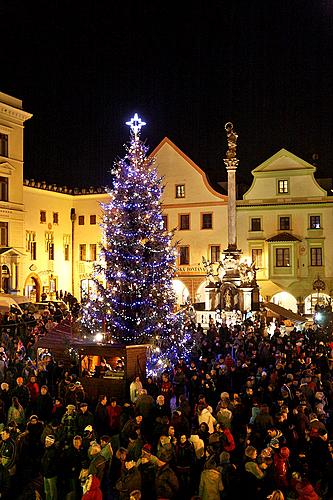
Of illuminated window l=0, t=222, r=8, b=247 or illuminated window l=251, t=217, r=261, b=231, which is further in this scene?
illuminated window l=251, t=217, r=261, b=231

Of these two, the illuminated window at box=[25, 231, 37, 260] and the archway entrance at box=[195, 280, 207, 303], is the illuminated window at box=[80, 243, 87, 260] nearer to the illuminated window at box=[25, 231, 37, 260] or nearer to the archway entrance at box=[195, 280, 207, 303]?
the illuminated window at box=[25, 231, 37, 260]

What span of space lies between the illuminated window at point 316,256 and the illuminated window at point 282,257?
5.57ft

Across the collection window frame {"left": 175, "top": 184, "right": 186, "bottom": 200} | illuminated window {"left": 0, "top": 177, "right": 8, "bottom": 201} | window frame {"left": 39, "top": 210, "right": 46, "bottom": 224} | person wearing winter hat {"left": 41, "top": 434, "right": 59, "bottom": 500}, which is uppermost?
window frame {"left": 175, "top": 184, "right": 186, "bottom": 200}

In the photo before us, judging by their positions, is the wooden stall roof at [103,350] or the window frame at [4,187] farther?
the window frame at [4,187]

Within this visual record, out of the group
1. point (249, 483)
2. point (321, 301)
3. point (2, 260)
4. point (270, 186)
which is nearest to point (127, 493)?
point (249, 483)

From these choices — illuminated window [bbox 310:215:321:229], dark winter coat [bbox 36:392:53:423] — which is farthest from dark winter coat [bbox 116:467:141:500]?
illuminated window [bbox 310:215:321:229]

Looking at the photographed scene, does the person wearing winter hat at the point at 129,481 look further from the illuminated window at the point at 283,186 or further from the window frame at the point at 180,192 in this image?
the window frame at the point at 180,192

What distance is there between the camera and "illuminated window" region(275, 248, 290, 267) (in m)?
44.7

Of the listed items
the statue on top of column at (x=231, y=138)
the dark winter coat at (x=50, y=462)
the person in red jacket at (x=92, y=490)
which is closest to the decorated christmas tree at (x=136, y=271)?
the dark winter coat at (x=50, y=462)

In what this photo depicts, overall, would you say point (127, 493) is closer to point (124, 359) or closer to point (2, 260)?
point (124, 359)

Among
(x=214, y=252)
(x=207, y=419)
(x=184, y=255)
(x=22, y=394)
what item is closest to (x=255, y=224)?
(x=214, y=252)

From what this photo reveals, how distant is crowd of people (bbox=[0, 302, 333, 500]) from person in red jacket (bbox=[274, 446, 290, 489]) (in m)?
0.02

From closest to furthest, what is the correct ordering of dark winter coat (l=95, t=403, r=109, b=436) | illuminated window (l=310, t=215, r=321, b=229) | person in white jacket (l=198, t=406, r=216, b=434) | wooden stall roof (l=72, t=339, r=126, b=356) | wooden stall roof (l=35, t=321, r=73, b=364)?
person in white jacket (l=198, t=406, r=216, b=434)
dark winter coat (l=95, t=403, r=109, b=436)
wooden stall roof (l=72, t=339, r=126, b=356)
wooden stall roof (l=35, t=321, r=73, b=364)
illuminated window (l=310, t=215, r=321, b=229)

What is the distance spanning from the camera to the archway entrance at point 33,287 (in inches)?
1768
